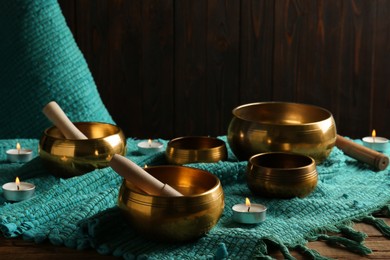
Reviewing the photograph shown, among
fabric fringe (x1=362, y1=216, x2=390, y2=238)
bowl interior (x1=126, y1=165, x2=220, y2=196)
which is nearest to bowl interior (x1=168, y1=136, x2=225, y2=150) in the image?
bowl interior (x1=126, y1=165, x2=220, y2=196)

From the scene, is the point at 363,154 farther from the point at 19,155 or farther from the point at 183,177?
the point at 19,155

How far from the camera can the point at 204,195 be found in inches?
43.0

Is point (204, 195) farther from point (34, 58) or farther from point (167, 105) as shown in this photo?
point (167, 105)

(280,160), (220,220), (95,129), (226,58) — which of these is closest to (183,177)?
(220,220)

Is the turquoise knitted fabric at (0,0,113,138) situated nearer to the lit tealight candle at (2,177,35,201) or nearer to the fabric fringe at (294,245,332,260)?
the lit tealight candle at (2,177,35,201)

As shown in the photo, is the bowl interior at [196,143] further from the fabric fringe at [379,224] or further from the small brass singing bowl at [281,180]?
the fabric fringe at [379,224]

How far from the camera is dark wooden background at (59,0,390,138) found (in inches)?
94.4

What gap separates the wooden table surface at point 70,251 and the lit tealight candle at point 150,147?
443mm

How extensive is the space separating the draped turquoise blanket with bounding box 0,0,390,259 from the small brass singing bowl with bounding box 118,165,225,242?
0.07 ft

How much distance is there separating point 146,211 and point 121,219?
0.09 metres

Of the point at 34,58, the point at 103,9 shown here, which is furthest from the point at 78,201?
the point at 103,9

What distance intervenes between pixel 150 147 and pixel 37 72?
416mm

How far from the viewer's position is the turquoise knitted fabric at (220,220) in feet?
3.57

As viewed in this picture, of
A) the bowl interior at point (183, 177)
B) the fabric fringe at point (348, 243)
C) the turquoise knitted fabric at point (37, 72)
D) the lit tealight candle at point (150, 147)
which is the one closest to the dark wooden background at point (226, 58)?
the turquoise knitted fabric at point (37, 72)
